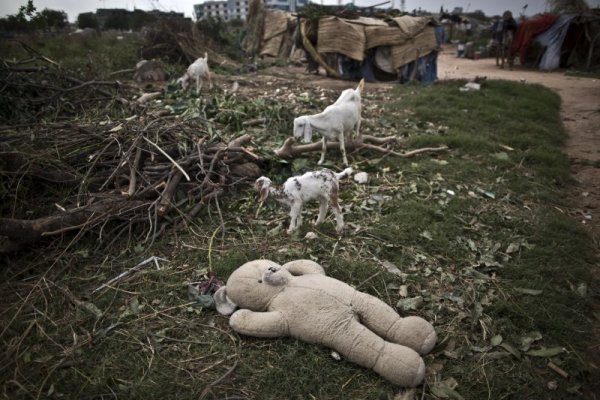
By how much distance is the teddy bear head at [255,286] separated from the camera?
2.57 metres

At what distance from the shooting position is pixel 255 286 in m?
2.59

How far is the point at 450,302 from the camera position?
9.67 feet

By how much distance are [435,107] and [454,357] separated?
276 inches

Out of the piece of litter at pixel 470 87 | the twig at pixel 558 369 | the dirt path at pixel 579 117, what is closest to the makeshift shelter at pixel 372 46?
the piece of litter at pixel 470 87

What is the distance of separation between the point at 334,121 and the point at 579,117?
22.7 ft

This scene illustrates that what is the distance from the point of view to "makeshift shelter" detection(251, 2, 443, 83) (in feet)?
37.1

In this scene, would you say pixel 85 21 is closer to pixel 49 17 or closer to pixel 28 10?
pixel 49 17

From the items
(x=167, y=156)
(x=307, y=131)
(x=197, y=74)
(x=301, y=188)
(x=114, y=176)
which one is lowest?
(x=114, y=176)

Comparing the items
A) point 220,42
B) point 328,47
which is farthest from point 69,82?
point 220,42

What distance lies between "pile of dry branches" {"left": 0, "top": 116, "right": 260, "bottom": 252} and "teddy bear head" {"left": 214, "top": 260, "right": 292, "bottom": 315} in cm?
132

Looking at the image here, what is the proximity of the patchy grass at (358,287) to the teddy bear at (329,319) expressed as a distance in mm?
134

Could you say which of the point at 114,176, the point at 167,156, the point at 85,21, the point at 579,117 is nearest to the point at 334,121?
the point at 167,156

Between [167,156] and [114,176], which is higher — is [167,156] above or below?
above

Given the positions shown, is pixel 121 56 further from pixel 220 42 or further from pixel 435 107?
pixel 435 107
